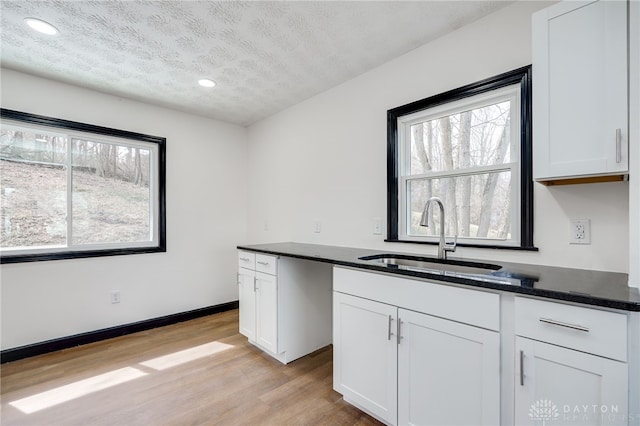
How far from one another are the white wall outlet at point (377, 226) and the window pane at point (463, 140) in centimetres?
47

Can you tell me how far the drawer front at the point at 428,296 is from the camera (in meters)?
1.27

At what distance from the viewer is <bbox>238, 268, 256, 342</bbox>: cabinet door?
2.67m

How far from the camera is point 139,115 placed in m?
3.21

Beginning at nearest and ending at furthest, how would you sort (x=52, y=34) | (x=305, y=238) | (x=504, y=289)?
1. (x=504, y=289)
2. (x=52, y=34)
3. (x=305, y=238)

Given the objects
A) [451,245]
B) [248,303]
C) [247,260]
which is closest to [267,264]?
[247,260]

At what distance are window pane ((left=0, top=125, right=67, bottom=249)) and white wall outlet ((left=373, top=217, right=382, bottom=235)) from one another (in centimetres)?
289

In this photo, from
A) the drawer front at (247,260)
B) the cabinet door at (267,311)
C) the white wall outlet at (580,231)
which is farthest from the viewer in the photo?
the drawer front at (247,260)

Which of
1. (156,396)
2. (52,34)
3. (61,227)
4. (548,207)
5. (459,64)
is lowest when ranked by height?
(156,396)

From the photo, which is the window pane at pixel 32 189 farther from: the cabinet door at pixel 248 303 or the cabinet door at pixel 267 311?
the cabinet door at pixel 267 311

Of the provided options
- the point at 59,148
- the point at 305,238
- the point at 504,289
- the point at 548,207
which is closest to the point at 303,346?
the point at 305,238

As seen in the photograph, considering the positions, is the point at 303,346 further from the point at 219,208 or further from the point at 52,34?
the point at 52,34

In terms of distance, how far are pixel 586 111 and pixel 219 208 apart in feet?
11.8

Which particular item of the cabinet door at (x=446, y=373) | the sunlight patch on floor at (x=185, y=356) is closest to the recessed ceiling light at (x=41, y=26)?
the sunlight patch on floor at (x=185, y=356)

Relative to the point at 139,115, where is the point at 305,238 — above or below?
below
